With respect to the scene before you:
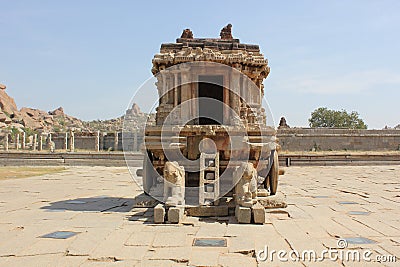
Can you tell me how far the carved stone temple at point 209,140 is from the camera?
5750 millimetres

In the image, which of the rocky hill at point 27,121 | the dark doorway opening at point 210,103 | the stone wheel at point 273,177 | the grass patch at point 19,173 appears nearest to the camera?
the stone wheel at point 273,177

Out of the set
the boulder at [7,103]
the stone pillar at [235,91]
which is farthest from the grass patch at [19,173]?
the boulder at [7,103]

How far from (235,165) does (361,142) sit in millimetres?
22300

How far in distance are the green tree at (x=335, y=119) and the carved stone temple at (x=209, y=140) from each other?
1388 inches

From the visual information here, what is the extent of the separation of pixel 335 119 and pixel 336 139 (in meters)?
16.0

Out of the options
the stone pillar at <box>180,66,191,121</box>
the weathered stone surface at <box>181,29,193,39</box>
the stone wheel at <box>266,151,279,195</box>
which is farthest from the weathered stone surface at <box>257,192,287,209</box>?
the weathered stone surface at <box>181,29,193,39</box>

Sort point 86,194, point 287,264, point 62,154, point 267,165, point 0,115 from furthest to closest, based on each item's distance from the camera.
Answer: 1. point 0,115
2. point 62,154
3. point 86,194
4. point 267,165
5. point 287,264

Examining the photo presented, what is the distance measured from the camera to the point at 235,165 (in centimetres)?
646

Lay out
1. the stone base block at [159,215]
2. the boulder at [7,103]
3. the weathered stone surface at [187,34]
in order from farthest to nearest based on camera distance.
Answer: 1. the boulder at [7,103]
2. the weathered stone surface at [187,34]
3. the stone base block at [159,215]

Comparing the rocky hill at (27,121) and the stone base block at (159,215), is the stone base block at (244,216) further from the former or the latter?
the rocky hill at (27,121)

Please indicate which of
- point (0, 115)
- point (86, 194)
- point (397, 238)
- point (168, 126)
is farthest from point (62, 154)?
point (0, 115)

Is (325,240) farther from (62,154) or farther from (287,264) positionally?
(62,154)

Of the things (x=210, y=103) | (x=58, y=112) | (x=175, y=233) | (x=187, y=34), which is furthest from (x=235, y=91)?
(x=58, y=112)

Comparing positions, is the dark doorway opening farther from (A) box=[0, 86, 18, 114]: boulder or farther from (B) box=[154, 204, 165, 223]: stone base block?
(A) box=[0, 86, 18, 114]: boulder
